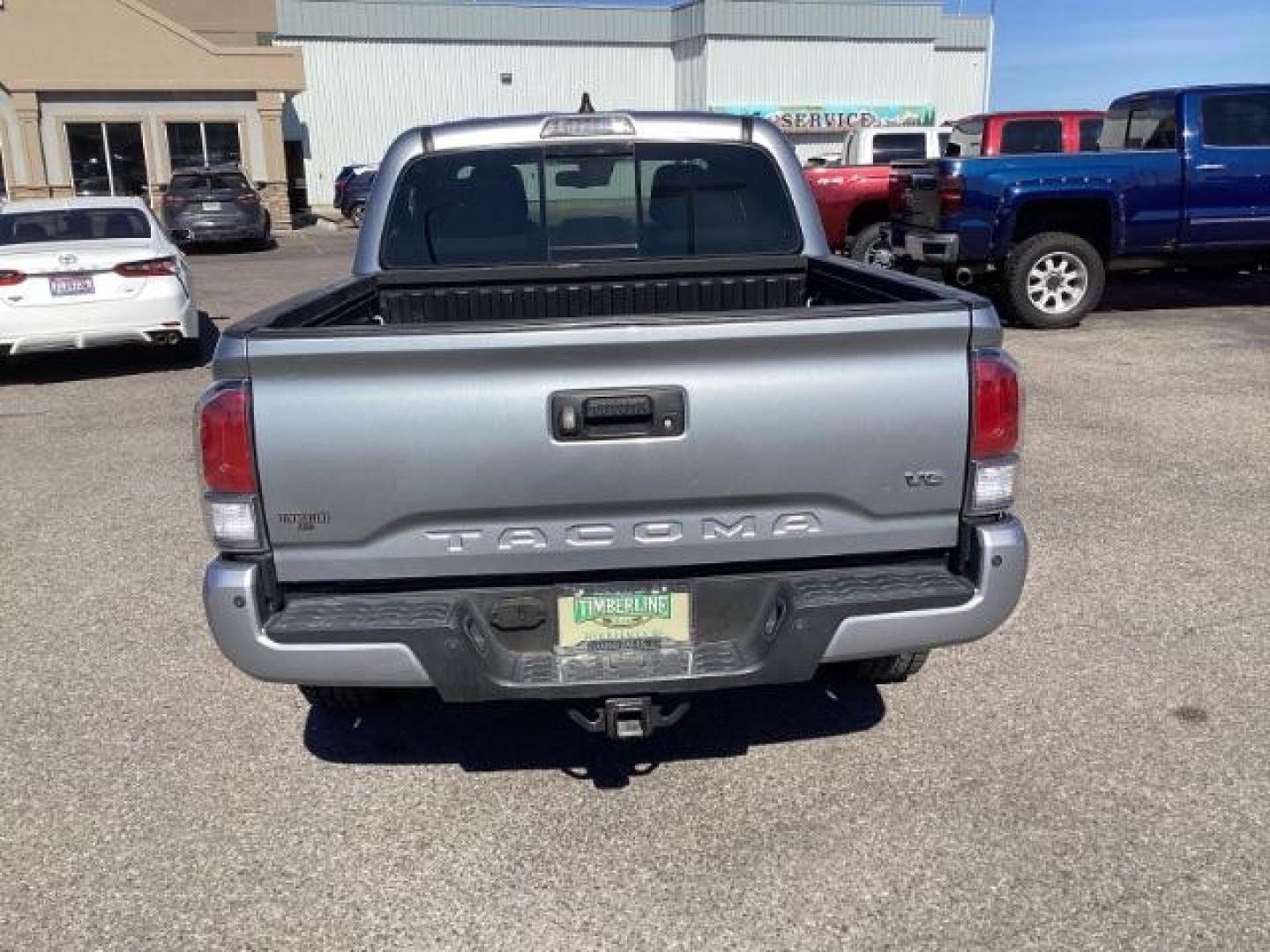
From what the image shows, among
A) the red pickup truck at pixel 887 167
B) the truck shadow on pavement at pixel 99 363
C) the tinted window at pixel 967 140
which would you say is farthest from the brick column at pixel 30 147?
the tinted window at pixel 967 140

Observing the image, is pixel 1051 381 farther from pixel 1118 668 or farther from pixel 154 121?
pixel 154 121

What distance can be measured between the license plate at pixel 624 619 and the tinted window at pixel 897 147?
46.6 ft

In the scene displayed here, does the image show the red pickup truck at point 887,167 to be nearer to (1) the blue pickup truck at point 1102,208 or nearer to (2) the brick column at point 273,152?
(1) the blue pickup truck at point 1102,208

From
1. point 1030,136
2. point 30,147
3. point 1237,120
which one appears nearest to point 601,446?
point 1237,120

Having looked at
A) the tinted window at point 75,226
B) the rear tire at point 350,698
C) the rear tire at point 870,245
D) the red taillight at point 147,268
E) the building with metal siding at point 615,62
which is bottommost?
the rear tire at point 350,698

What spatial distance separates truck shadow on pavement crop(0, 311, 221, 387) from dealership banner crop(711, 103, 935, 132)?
105ft

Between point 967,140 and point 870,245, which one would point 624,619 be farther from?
point 967,140

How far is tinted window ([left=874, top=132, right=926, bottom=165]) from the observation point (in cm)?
1616

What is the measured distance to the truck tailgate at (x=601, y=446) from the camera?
283 centimetres

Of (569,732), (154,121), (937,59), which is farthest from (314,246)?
(937,59)

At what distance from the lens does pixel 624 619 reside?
307 cm

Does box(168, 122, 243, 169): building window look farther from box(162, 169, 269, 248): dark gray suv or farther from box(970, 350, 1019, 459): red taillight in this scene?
box(970, 350, 1019, 459): red taillight

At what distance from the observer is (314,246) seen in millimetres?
26000

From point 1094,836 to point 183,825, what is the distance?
8.36 feet
